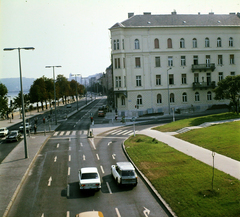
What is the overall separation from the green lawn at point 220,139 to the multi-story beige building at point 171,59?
30.0 metres

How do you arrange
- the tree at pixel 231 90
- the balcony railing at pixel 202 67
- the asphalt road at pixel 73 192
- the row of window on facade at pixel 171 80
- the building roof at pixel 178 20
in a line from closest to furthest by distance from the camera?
the asphalt road at pixel 73 192
the tree at pixel 231 90
the row of window on facade at pixel 171 80
the building roof at pixel 178 20
the balcony railing at pixel 202 67

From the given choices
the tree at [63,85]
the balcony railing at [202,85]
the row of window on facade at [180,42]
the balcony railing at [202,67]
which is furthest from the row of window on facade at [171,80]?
the tree at [63,85]

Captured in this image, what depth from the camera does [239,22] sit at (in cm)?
7075

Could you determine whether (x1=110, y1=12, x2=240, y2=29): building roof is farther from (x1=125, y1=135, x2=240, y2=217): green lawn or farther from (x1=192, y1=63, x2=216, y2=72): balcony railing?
(x1=125, y1=135, x2=240, y2=217): green lawn

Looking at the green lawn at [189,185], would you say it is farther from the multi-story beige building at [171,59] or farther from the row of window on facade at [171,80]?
the multi-story beige building at [171,59]

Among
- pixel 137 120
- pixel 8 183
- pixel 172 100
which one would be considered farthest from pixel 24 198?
pixel 172 100

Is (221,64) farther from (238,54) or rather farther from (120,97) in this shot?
(120,97)

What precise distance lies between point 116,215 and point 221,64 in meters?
62.2

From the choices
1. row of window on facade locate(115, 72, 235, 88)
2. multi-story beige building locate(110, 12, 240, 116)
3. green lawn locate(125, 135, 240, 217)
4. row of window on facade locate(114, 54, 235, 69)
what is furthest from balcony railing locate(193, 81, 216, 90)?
green lawn locate(125, 135, 240, 217)

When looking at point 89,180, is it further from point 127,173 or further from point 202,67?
point 202,67

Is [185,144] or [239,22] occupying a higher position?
[239,22]

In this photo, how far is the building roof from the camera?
66.8 m

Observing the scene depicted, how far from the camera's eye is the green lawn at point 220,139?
2643 centimetres

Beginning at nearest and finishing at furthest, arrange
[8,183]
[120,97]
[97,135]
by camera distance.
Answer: [8,183] → [97,135] → [120,97]
